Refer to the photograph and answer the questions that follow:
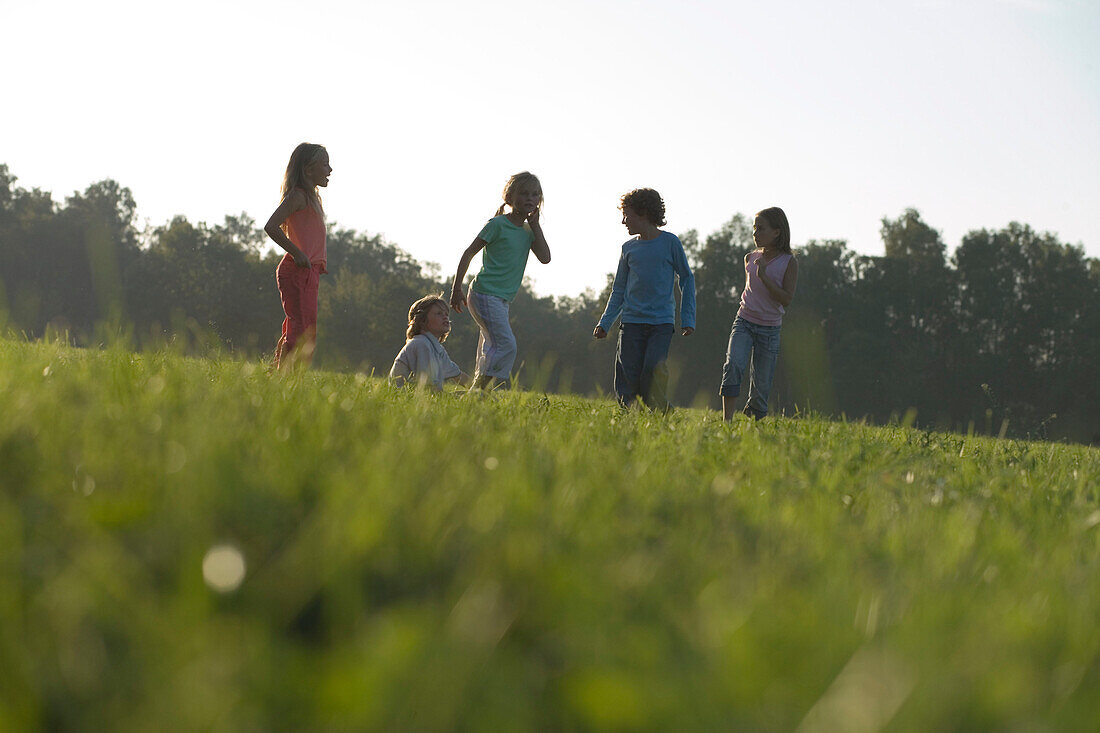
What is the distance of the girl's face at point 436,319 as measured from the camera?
25.5ft

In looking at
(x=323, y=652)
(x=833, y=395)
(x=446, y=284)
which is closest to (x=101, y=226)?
(x=446, y=284)

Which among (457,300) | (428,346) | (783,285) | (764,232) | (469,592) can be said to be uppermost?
(764,232)

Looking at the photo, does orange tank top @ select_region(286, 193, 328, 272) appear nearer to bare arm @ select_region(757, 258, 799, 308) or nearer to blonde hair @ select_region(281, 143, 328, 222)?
blonde hair @ select_region(281, 143, 328, 222)

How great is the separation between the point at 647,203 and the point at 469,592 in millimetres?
7459

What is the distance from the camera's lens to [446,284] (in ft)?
265

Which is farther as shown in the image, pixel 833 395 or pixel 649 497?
pixel 833 395

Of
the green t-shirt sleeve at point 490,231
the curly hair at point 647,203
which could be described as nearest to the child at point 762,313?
the curly hair at point 647,203

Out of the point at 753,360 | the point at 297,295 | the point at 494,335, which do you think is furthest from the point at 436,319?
the point at 753,360

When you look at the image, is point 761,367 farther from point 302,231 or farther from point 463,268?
point 302,231

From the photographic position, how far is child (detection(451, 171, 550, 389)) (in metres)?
7.79

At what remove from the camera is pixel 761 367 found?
8.56 m

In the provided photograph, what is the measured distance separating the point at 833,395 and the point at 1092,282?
21398 millimetres

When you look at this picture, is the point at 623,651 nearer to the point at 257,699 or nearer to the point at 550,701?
the point at 550,701

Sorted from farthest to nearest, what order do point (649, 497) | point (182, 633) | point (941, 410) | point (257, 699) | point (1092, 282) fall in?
point (1092, 282), point (941, 410), point (649, 497), point (182, 633), point (257, 699)
